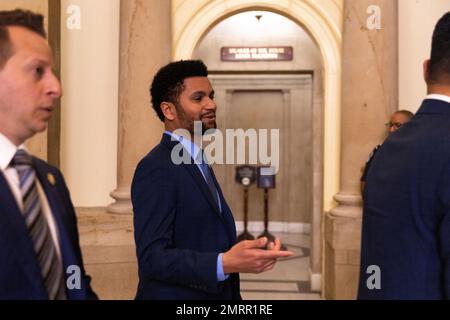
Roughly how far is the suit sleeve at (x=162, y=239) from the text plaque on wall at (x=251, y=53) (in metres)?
7.16

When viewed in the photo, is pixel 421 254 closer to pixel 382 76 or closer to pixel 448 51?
pixel 448 51

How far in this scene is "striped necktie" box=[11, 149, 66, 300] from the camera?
0.82 m

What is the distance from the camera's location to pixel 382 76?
166 inches

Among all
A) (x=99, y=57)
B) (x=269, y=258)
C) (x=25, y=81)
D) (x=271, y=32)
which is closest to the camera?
(x=25, y=81)

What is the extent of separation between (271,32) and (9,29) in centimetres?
818

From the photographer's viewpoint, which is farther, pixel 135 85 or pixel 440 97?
pixel 135 85

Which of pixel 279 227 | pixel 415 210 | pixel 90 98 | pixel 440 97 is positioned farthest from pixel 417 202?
pixel 279 227

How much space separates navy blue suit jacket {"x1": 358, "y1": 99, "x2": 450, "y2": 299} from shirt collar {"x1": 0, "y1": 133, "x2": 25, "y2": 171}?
2.83 ft

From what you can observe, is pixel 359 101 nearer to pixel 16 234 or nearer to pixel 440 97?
pixel 440 97

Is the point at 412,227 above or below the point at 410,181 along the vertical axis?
below

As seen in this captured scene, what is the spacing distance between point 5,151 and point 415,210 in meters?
0.89

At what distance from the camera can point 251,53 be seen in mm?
8430

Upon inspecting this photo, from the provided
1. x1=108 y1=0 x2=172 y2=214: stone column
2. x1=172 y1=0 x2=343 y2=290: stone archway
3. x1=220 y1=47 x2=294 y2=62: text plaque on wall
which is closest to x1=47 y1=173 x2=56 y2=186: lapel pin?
x1=108 y1=0 x2=172 y2=214: stone column
